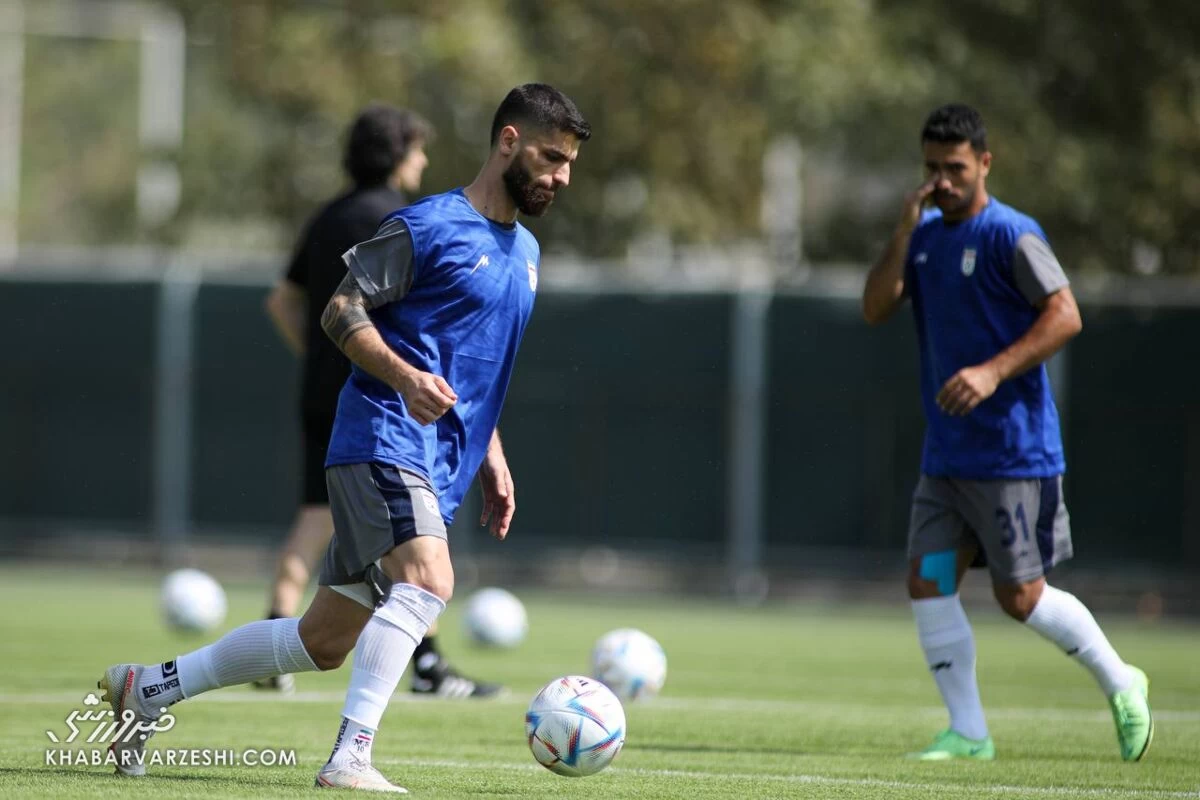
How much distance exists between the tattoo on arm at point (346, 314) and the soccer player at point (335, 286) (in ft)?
10.6

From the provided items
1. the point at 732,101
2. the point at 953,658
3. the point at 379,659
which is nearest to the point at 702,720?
the point at 953,658

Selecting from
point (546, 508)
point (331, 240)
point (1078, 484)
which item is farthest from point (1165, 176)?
point (331, 240)

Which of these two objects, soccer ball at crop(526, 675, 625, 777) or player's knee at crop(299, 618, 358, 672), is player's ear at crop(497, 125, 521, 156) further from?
soccer ball at crop(526, 675, 625, 777)

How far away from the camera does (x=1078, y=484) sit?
18.0 metres

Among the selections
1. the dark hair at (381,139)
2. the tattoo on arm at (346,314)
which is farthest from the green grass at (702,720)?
the dark hair at (381,139)

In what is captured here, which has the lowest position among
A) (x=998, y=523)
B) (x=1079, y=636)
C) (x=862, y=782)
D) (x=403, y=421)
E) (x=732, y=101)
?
(x=862, y=782)

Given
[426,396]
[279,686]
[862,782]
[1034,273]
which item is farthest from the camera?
[279,686]

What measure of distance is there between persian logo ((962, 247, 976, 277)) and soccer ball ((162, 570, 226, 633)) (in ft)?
21.9

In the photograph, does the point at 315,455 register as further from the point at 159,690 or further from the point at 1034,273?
the point at 1034,273

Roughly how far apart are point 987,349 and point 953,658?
→ 48.3 inches

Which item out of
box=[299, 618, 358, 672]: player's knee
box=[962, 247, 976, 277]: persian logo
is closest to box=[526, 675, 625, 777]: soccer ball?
box=[299, 618, 358, 672]: player's knee

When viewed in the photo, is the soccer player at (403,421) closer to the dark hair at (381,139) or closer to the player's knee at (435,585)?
the player's knee at (435,585)

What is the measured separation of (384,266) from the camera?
6.09 metres

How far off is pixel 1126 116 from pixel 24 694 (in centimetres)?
1447
